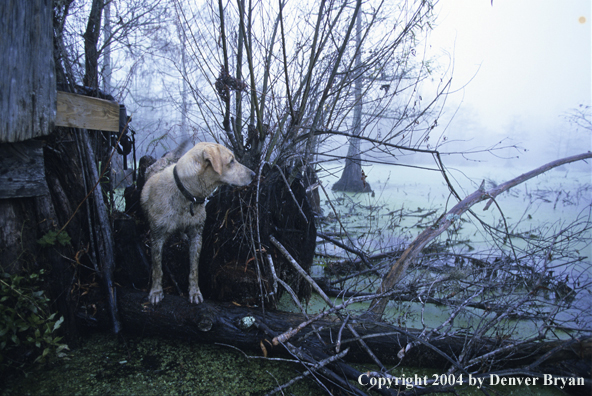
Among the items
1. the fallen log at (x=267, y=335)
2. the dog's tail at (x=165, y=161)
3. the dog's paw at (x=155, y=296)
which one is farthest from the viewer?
the dog's tail at (x=165, y=161)

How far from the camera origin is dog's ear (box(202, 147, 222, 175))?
2.62 m

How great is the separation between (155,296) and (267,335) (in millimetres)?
1073

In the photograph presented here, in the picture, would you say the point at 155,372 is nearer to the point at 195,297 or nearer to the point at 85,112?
the point at 195,297

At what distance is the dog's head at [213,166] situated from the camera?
104 inches

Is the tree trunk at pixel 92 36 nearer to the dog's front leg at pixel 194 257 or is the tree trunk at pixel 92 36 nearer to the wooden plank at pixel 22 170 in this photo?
the wooden plank at pixel 22 170

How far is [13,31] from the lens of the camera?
2066 millimetres

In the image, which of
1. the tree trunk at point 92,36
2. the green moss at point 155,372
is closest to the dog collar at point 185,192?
the green moss at point 155,372

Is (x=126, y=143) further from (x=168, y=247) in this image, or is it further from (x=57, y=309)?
(x=57, y=309)

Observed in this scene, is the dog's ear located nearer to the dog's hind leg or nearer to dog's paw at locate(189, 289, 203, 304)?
the dog's hind leg

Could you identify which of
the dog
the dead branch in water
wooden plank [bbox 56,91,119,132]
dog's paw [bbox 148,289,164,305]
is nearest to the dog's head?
the dog

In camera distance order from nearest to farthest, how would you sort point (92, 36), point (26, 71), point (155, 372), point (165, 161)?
point (26, 71) < point (155, 372) < point (165, 161) < point (92, 36)

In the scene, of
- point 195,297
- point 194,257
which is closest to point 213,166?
point 194,257

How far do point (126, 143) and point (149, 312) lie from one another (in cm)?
171

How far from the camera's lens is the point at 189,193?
276 cm
